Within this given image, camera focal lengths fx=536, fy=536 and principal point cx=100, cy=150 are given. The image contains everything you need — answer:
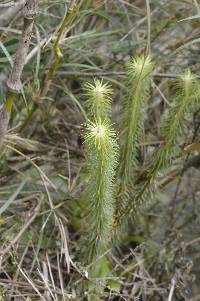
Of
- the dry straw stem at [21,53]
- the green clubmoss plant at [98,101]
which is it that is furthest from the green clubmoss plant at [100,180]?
the dry straw stem at [21,53]

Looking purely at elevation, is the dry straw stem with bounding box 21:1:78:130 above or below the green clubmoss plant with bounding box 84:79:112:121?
above

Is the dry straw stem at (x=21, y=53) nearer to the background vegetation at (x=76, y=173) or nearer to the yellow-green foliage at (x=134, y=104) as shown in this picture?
the background vegetation at (x=76, y=173)

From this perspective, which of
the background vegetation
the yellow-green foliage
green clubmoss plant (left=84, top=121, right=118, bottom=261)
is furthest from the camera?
the background vegetation

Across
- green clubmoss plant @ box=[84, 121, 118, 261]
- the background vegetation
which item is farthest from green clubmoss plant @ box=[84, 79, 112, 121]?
the background vegetation

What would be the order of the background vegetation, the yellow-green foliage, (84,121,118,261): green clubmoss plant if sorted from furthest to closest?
1. the background vegetation
2. the yellow-green foliage
3. (84,121,118,261): green clubmoss plant

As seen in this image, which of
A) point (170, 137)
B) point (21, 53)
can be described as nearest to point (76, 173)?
point (170, 137)

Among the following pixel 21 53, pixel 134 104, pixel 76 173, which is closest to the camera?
pixel 21 53

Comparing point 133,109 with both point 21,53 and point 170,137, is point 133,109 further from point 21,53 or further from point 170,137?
point 21,53

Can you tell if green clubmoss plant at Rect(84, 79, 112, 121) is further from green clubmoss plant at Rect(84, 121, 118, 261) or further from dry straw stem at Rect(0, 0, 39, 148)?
dry straw stem at Rect(0, 0, 39, 148)

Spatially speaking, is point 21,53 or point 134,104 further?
point 134,104

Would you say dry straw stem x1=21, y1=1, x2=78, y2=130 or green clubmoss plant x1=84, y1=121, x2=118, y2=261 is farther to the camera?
dry straw stem x1=21, y1=1, x2=78, y2=130
